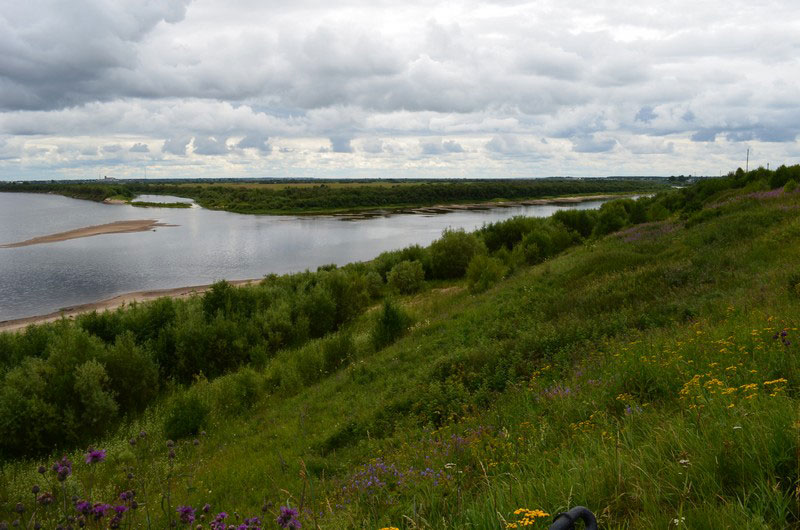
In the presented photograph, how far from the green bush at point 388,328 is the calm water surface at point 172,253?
23.3 meters

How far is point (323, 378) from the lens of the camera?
49.7ft

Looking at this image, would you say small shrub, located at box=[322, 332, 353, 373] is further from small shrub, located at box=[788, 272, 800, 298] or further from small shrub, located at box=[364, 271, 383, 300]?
small shrub, located at box=[364, 271, 383, 300]

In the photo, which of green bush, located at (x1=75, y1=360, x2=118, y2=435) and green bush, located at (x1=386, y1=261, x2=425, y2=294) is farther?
green bush, located at (x1=386, y1=261, x2=425, y2=294)

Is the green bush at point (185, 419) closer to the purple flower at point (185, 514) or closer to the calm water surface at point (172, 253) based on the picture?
the purple flower at point (185, 514)

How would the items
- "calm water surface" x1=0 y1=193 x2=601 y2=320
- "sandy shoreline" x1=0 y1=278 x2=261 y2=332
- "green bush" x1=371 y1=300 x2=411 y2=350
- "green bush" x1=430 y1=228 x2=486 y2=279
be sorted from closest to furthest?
"green bush" x1=371 y1=300 x2=411 y2=350 → "sandy shoreline" x1=0 y1=278 x2=261 y2=332 → "green bush" x1=430 y1=228 x2=486 y2=279 → "calm water surface" x1=0 y1=193 x2=601 y2=320

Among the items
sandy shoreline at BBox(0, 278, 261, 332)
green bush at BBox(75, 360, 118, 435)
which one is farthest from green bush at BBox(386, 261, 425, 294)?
green bush at BBox(75, 360, 118, 435)

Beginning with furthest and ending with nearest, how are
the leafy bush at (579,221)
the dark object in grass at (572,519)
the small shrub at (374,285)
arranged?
the leafy bush at (579,221) → the small shrub at (374,285) → the dark object in grass at (572,519)

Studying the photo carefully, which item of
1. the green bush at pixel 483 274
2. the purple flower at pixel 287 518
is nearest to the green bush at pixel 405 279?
the green bush at pixel 483 274

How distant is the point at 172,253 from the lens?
48.5 metres

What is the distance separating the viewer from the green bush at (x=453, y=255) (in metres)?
33.9

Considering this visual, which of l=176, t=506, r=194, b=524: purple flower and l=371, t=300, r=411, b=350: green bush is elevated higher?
l=176, t=506, r=194, b=524: purple flower

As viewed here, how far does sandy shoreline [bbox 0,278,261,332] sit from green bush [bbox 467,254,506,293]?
42.7ft

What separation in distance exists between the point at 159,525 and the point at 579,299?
35.7ft

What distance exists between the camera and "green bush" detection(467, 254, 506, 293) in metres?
23.1
